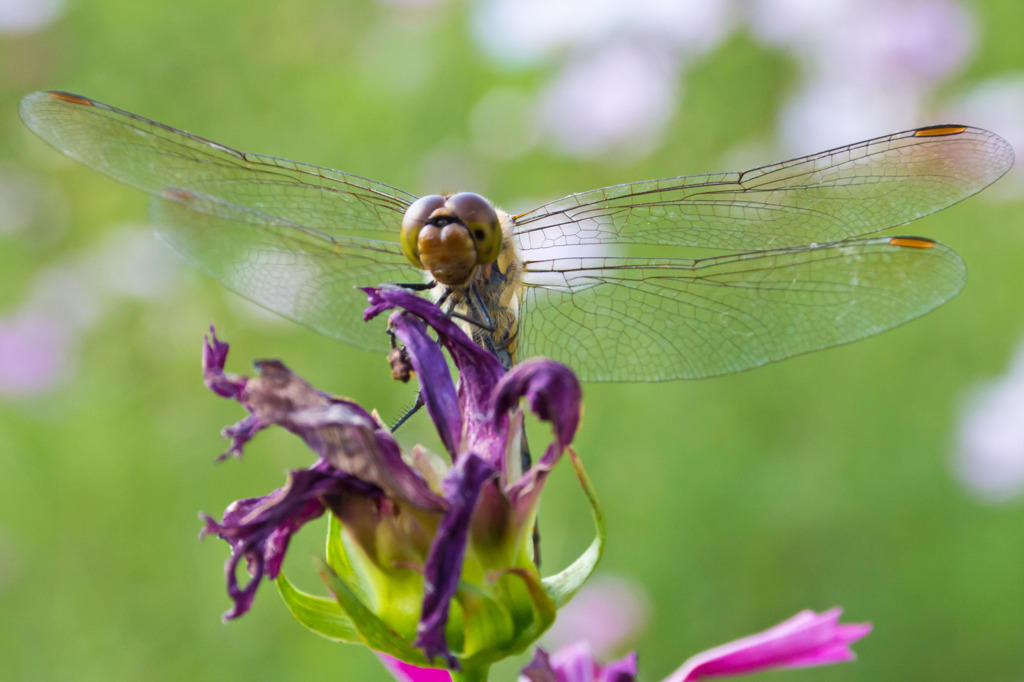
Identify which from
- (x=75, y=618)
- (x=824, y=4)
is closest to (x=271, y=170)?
(x=75, y=618)

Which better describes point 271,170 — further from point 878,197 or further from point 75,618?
point 75,618

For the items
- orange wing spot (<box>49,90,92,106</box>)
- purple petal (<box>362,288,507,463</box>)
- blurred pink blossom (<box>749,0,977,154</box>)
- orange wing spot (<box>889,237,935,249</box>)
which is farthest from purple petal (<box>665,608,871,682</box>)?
blurred pink blossom (<box>749,0,977,154</box>)

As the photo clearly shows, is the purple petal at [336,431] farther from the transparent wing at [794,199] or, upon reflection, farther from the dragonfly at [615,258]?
the transparent wing at [794,199]

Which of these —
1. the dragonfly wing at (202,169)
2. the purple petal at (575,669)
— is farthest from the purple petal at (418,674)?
the dragonfly wing at (202,169)

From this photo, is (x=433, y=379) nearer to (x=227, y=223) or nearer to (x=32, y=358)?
(x=227, y=223)

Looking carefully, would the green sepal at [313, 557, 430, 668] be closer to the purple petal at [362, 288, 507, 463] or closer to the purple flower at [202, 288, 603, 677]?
the purple flower at [202, 288, 603, 677]

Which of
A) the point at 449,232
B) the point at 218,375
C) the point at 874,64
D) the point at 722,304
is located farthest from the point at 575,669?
the point at 874,64
